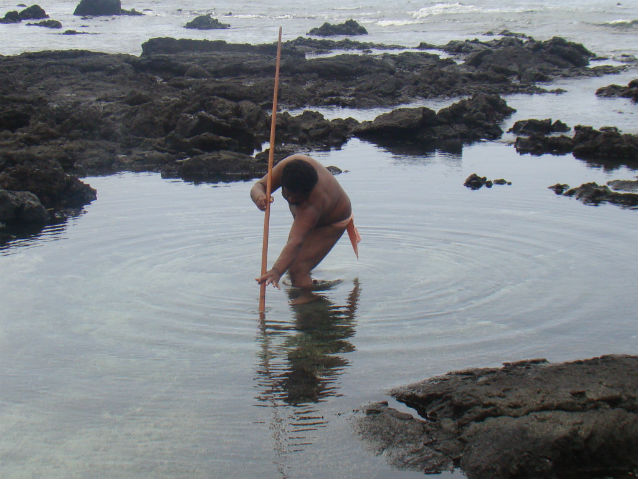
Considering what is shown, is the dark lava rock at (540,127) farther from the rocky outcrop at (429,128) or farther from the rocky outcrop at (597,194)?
the rocky outcrop at (597,194)

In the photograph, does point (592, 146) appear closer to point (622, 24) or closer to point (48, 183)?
point (48, 183)

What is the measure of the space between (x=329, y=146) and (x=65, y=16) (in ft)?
145

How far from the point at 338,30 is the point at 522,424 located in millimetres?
39865

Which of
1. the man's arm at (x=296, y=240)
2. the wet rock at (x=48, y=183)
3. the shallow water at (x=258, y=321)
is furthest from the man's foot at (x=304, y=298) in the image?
the wet rock at (x=48, y=183)

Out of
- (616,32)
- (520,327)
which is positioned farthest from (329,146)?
(616,32)

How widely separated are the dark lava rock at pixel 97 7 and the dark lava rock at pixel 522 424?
55.1m

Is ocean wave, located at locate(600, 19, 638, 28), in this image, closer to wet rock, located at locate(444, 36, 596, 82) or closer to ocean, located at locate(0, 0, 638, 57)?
ocean, located at locate(0, 0, 638, 57)

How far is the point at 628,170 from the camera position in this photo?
12734mm

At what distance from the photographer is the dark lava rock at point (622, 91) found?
20266 mm

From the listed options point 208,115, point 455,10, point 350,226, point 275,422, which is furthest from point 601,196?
point 455,10

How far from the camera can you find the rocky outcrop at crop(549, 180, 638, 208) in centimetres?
1068

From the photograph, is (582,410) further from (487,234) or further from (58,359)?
(487,234)

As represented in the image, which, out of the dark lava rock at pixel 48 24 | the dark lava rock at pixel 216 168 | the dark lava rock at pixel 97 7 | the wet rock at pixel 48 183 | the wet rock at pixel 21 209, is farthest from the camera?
the dark lava rock at pixel 97 7

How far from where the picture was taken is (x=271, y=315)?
23.3ft
